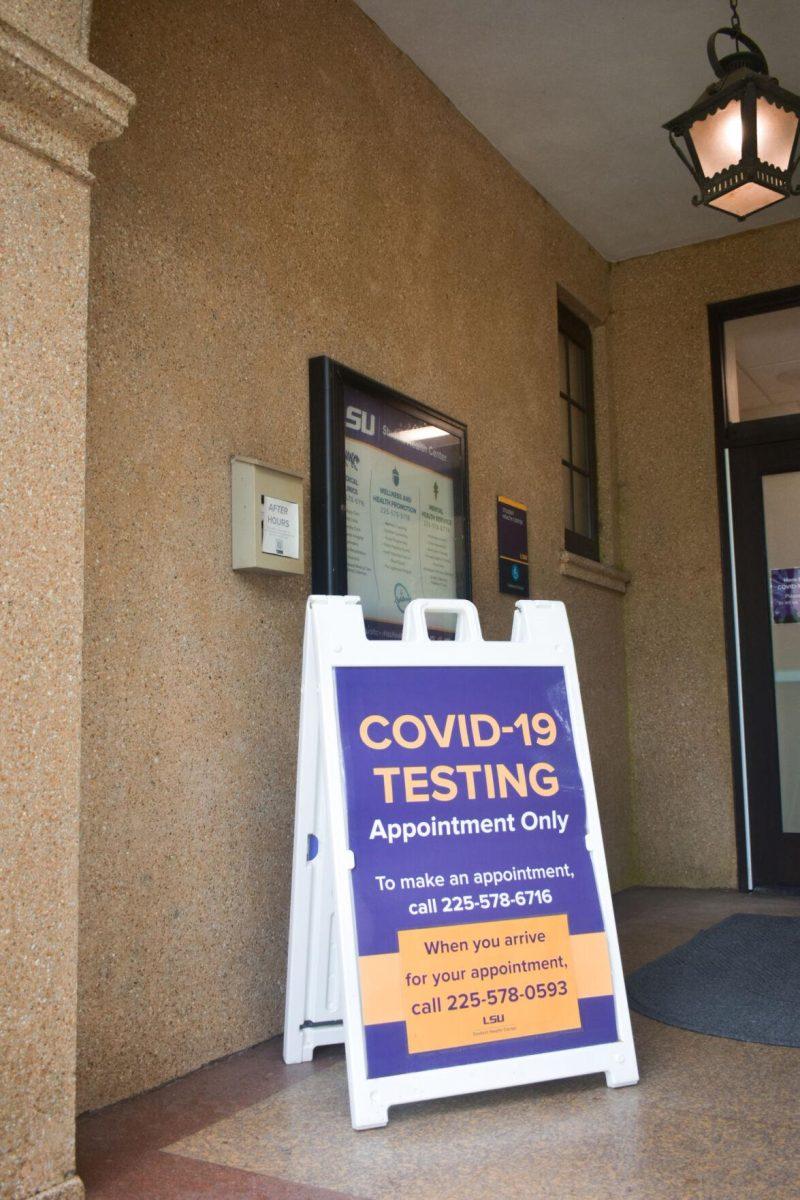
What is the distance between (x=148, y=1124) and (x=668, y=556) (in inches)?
136

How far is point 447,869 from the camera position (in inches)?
81.7

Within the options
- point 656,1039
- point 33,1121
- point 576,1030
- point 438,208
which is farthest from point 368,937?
point 438,208

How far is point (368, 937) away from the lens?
1955 millimetres

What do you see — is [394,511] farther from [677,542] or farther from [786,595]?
[786,595]

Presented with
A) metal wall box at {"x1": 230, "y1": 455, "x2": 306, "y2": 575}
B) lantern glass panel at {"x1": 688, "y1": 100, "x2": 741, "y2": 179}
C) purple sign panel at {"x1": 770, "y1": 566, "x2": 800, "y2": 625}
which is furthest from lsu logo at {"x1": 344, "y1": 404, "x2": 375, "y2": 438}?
purple sign panel at {"x1": 770, "y1": 566, "x2": 800, "y2": 625}

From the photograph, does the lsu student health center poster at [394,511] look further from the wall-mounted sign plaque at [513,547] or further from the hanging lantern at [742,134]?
the hanging lantern at [742,134]

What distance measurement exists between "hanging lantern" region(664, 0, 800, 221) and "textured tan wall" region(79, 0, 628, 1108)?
0.95 meters

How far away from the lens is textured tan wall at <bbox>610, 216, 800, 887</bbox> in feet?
15.0

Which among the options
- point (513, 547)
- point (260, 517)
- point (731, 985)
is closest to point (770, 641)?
point (513, 547)

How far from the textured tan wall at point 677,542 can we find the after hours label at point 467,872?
2502mm

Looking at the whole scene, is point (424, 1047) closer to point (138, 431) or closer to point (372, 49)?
point (138, 431)

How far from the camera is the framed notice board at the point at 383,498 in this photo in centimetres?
274

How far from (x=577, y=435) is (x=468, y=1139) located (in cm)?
349

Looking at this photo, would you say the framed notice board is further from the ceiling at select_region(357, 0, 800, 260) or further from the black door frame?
the black door frame
